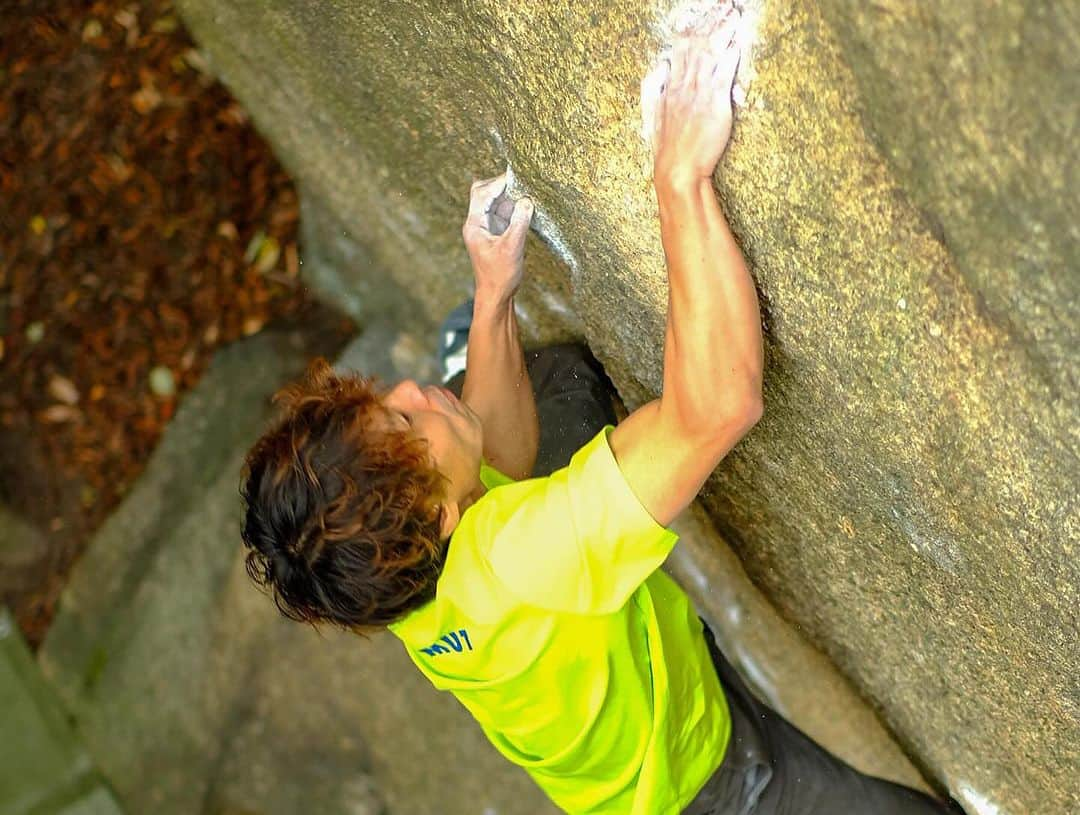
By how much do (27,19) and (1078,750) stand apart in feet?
8.52

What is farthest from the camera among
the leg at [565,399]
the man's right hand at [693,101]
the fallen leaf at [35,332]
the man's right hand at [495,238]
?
the fallen leaf at [35,332]

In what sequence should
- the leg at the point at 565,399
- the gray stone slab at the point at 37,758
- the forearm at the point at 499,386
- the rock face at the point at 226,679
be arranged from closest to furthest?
the forearm at the point at 499,386 < the leg at the point at 565,399 < the rock face at the point at 226,679 < the gray stone slab at the point at 37,758

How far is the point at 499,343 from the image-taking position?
1.58m

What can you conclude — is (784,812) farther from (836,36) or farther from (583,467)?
(836,36)

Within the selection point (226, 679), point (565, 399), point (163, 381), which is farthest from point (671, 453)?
point (163, 381)

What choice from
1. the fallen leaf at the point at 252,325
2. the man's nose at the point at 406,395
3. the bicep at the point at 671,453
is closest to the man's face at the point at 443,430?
the man's nose at the point at 406,395

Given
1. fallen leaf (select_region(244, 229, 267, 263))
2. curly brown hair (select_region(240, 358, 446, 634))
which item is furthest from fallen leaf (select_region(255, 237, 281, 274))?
curly brown hair (select_region(240, 358, 446, 634))

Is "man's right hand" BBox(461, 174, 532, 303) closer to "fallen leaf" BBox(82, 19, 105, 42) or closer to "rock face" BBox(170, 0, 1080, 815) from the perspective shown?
"rock face" BBox(170, 0, 1080, 815)

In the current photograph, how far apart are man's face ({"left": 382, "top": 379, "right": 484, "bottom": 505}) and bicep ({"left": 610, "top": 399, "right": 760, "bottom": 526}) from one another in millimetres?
224

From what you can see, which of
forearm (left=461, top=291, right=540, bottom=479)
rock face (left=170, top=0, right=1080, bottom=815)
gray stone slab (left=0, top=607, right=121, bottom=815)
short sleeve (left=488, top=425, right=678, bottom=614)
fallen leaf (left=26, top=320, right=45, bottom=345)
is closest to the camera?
rock face (left=170, top=0, right=1080, bottom=815)

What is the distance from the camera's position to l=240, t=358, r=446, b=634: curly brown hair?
1166mm

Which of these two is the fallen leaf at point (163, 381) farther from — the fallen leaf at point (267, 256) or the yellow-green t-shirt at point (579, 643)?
the yellow-green t-shirt at point (579, 643)

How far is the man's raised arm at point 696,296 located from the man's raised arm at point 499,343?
1.37ft

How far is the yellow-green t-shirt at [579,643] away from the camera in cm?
113
